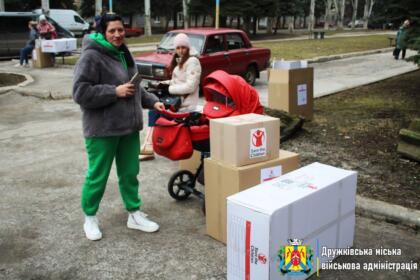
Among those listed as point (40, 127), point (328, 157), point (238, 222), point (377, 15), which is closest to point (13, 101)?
point (40, 127)

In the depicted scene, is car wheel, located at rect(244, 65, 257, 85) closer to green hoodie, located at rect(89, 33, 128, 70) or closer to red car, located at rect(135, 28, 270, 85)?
red car, located at rect(135, 28, 270, 85)

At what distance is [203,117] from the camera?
4590mm

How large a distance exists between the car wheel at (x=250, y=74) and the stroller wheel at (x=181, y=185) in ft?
29.4

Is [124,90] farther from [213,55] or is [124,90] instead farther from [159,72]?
[213,55]

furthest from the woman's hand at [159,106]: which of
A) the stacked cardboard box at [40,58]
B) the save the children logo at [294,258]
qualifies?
the stacked cardboard box at [40,58]

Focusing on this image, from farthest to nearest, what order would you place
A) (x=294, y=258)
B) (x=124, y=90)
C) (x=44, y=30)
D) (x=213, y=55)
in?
(x=44, y=30)
(x=213, y=55)
(x=124, y=90)
(x=294, y=258)

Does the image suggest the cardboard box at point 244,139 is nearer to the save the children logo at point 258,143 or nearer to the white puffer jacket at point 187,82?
the save the children logo at point 258,143

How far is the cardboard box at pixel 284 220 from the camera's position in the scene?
3.22m

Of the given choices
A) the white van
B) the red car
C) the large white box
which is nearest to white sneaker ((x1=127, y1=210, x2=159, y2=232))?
the red car

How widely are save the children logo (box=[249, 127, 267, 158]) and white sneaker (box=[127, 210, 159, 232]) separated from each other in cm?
118

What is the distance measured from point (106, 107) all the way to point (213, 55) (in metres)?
8.89

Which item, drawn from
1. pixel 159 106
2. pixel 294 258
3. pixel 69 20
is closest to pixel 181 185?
pixel 159 106

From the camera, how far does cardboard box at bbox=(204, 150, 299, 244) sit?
400cm

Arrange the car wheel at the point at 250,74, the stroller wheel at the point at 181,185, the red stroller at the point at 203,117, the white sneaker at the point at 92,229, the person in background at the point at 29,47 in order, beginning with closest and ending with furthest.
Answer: the white sneaker at the point at 92,229 → the red stroller at the point at 203,117 → the stroller wheel at the point at 181,185 → the car wheel at the point at 250,74 → the person in background at the point at 29,47
